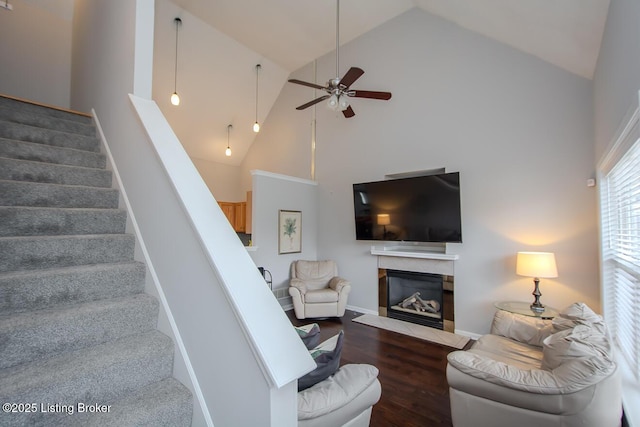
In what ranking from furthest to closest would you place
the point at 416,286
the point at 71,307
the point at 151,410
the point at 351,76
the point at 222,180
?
the point at 222,180
the point at 416,286
the point at 351,76
the point at 71,307
the point at 151,410

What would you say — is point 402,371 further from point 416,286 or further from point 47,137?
point 47,137

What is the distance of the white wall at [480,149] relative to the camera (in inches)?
124

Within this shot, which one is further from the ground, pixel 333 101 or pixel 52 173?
pixel 333 101

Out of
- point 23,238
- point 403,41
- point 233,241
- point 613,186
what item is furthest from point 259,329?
point 403,41

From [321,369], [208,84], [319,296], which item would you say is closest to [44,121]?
[321,369]

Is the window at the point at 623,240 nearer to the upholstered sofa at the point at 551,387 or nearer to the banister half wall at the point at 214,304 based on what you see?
the upholstered sofa at the point at 551,387

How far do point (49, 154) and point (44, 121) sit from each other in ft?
2.11

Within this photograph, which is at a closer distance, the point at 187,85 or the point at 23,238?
the point at 23,238

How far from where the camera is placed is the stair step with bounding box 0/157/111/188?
1891 mm

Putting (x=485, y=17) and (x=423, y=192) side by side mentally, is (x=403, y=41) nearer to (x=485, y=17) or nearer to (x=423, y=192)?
(x=485, y=17)

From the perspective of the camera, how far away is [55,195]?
1917 millimetres

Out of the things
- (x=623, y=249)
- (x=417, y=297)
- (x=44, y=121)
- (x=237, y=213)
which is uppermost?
(x=44, y=121)

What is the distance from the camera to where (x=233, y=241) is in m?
1.30

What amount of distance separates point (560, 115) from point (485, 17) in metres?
1.41
